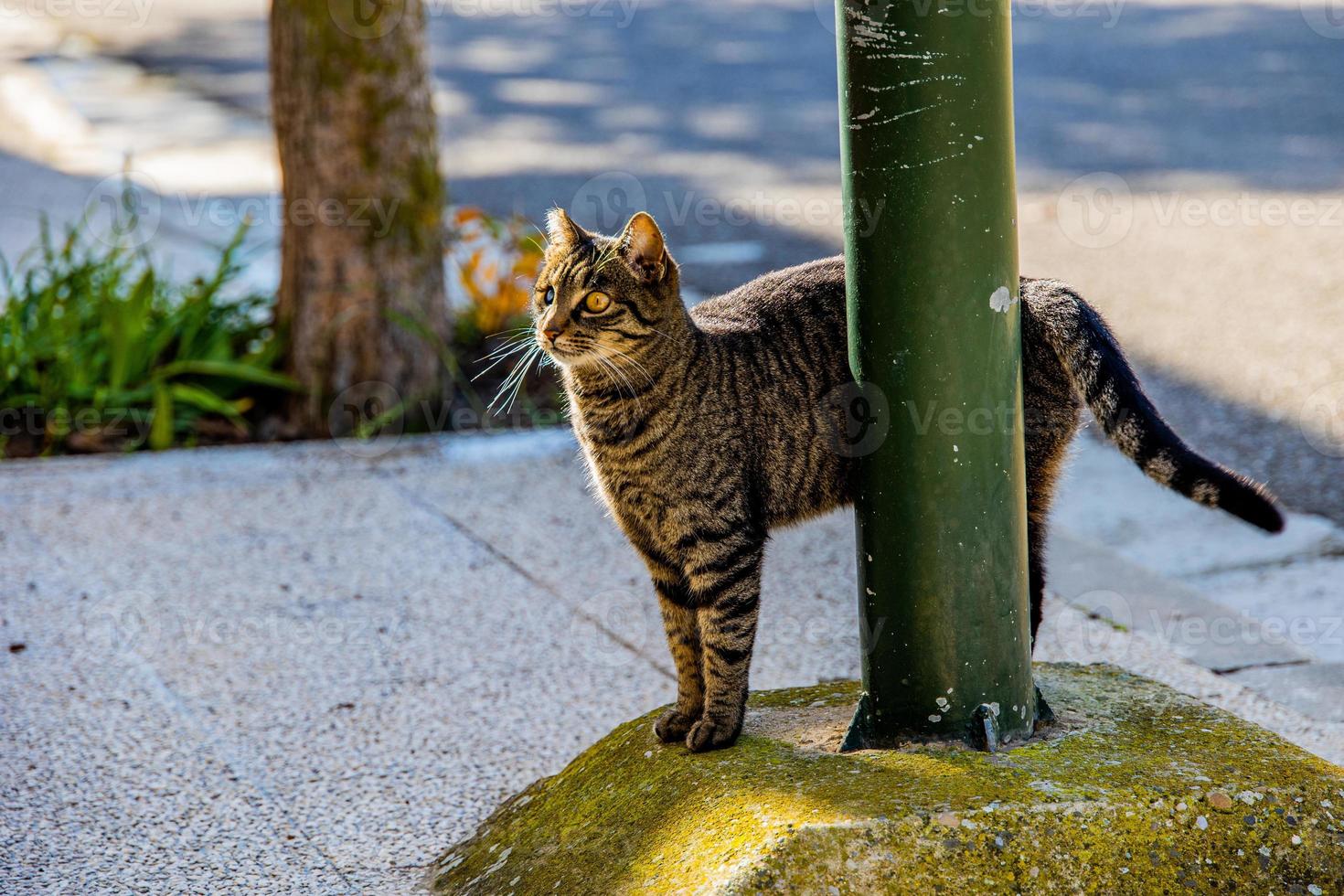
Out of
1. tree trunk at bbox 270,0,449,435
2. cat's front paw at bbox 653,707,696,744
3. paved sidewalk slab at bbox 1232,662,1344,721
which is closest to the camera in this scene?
cat's front paw at bbox 653,707,696,744

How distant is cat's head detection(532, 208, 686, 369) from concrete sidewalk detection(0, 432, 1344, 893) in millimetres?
1113

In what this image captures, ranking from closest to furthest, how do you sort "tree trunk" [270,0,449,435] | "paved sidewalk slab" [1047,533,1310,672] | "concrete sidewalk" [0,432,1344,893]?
"concrete sidewalk" [0,432,1344,893] → "paved sidewalk slab" [1047,533,1310,672] → "tree trunk" [270,0,449,435]

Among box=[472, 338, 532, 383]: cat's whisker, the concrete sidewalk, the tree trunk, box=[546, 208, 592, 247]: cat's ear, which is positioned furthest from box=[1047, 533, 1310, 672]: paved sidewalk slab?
the tree trunk

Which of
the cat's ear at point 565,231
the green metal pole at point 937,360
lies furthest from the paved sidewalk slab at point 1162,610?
the cat's ear at point 565,231

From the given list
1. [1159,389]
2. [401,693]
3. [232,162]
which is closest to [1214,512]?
[1159,389]

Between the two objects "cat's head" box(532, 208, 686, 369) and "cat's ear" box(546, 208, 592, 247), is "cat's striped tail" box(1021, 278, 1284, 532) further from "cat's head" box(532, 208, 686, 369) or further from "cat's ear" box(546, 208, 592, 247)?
"cat's ear" box(546, 208, 592, 247)

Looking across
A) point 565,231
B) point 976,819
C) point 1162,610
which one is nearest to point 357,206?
point 565,231

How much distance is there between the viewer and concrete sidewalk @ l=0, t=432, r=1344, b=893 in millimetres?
3203

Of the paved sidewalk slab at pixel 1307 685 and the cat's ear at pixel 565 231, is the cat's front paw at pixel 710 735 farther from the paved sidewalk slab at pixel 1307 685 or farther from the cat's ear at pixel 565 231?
the paved sidewalk slab at pixel 1307 685

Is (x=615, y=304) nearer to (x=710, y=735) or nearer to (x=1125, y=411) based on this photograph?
(x=710, y=735)

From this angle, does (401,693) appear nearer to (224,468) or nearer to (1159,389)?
(224,468)

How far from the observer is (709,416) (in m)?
2.89

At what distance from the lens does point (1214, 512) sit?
5035mm

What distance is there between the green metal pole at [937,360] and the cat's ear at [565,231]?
25.8 inches
